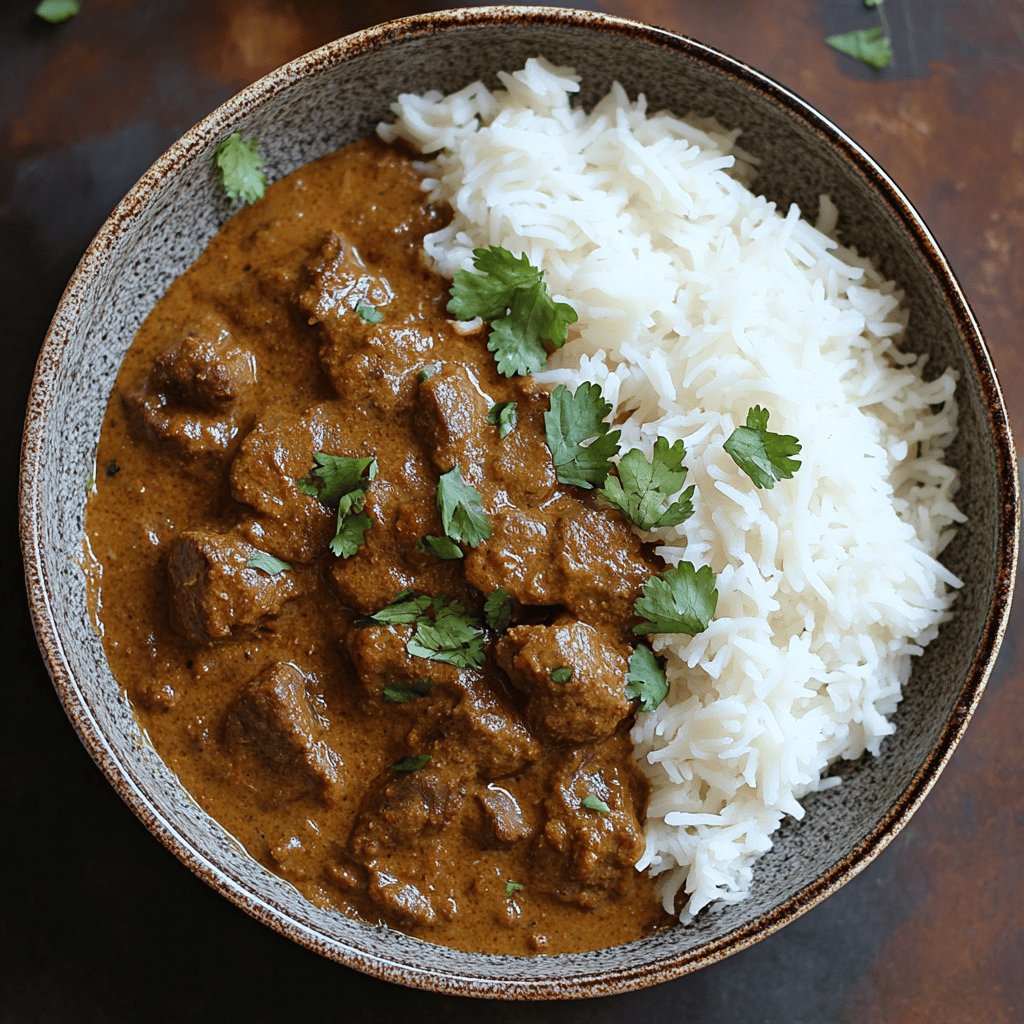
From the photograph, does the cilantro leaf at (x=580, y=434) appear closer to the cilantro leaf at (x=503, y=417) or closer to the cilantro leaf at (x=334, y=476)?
the cilantro leaf at (x=503, y=417)

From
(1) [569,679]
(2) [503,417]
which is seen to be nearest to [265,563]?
(2) [503,417]

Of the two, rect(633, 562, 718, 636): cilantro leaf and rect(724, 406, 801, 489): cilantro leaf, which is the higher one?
rect(724, 406, 801, 489): cilantro leaf

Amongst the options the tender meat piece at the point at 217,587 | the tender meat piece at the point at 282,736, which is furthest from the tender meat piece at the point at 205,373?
the tender meat piece at the point at 282,736

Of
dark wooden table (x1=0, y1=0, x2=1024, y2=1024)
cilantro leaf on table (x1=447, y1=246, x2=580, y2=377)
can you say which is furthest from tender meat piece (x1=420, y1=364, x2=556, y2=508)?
dark wooden table (x1=0, y1=0, x2=1024, y2=1024)

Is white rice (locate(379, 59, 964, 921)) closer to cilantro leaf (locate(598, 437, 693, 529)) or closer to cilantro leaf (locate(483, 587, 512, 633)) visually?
cilantro leaf (locate(598, 437, 693, 529))

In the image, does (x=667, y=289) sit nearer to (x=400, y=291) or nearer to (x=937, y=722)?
(x=400, y=291)

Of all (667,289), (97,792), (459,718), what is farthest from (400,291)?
(97,792)
